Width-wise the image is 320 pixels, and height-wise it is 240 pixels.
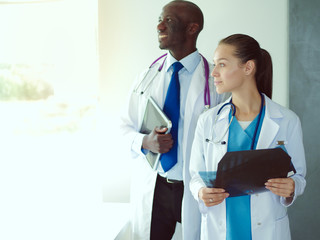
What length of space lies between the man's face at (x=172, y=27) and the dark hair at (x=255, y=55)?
34cm

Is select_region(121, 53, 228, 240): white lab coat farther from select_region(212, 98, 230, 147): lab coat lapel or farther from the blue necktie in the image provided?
select_region(212, 98, 230, 147): lab coat lapel

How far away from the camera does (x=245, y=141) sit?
147cm

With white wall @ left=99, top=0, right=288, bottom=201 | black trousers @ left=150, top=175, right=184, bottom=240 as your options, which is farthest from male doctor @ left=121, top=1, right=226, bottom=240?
white wall @ left=99, top=0, right=288, bottom=201

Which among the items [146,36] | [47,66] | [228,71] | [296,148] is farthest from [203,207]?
[47,66]

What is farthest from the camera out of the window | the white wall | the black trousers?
the window

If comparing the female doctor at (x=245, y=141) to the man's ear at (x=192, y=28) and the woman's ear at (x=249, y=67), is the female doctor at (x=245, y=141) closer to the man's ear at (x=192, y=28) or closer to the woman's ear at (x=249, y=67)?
the woman's ear at (x=249, y=67)

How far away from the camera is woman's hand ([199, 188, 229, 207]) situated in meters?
1.38

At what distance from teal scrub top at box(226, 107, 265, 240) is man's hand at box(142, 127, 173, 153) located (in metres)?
0.34

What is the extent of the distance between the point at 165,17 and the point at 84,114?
1.27 metres

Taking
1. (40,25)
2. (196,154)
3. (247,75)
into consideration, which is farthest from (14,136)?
(247,75)

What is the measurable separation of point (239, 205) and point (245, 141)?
0.86 feet

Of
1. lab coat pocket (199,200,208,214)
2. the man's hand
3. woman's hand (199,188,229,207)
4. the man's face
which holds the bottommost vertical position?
lab coat pocket (199,200,208,214)

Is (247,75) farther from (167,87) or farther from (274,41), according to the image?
(274,41)

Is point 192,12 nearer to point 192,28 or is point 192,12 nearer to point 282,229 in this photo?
point 192,28
